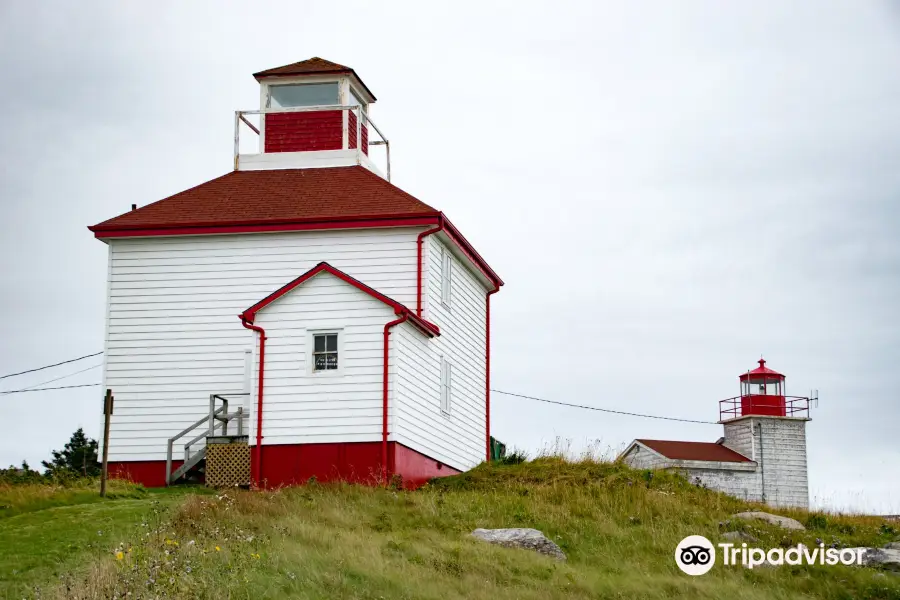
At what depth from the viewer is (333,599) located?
603 inches

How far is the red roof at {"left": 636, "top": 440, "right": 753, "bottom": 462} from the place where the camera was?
160ft

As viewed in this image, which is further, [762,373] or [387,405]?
[762,373]

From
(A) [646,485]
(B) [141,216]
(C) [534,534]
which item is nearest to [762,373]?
(A) [646,485]

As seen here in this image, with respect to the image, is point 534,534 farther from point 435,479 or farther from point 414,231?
point 414,231

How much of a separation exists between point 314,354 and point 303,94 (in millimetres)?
9471

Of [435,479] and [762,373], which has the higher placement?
[762,373]

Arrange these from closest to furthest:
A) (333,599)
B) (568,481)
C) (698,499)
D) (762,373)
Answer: (333,599), (698,499), (568,481), (762,373)

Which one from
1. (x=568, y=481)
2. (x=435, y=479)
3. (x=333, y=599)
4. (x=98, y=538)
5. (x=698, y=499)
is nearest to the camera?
(x=333, y=599)

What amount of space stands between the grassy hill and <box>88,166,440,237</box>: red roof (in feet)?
22.1

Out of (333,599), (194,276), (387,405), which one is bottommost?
(333,599)

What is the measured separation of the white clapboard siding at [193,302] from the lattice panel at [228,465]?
1306mm

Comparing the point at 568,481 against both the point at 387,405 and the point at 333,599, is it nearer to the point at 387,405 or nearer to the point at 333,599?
the point at 387,405

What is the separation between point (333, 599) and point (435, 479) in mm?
12439

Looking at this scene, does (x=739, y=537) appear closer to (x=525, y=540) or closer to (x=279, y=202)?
(x=525, y=540)
